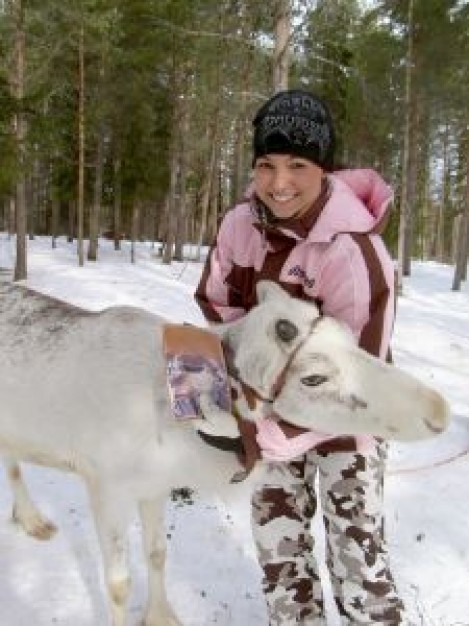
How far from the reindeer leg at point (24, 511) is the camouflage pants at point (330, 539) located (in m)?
2.03

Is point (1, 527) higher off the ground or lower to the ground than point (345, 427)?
lower

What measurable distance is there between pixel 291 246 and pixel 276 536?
4.06 feet

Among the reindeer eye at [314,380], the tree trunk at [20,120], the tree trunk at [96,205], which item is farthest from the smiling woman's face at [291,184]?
the tree trunk at [96,205]

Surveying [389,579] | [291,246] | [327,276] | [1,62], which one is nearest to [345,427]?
[327,276]

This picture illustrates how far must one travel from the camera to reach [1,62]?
1833 centimetres

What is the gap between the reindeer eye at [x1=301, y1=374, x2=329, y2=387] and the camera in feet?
7.59

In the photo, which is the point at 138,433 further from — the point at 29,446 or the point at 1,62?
the point at 1,62

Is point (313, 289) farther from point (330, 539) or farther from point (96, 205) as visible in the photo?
point (96, 205)

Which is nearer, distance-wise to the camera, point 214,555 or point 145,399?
point 145,399

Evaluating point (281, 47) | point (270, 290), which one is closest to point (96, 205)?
point (281, 47)

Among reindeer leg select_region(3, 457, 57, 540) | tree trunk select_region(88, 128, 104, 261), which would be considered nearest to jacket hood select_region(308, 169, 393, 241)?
reindeer leg select_region(3, 457, 57, 540)

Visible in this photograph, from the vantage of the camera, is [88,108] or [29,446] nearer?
[29,446]

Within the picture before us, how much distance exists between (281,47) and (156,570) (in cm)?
927

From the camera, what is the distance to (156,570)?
12.1 ft
